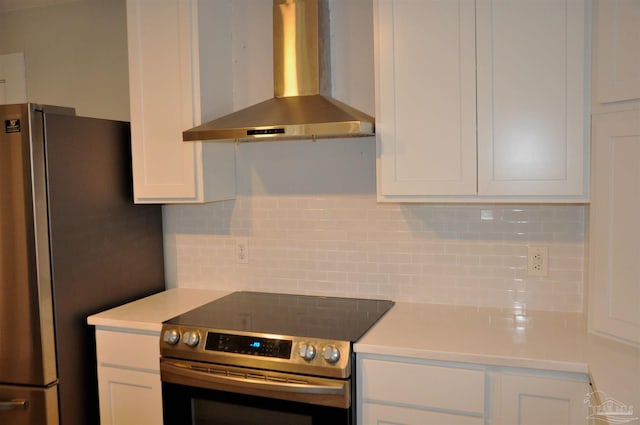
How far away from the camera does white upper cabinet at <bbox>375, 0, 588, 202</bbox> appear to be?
1.92 meters

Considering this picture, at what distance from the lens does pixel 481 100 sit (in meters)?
2.02

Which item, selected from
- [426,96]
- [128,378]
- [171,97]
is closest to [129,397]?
[128,378]

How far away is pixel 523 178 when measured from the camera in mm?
1990

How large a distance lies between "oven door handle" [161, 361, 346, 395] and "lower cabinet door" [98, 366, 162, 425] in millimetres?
175

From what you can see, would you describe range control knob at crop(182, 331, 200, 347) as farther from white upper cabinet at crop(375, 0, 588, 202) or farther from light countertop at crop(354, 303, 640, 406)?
white upper cabinet at crop(375, 0, 588, 202)

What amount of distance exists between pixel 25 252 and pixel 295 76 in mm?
1284

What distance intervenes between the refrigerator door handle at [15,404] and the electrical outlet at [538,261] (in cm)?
209

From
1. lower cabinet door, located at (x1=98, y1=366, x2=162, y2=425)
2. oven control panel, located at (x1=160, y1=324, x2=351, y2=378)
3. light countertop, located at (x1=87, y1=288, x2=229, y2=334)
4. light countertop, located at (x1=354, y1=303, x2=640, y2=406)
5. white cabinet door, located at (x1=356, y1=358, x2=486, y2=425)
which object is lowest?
lower cabinet door, located at (x1=98, y1=366, x2=162, y2=425)

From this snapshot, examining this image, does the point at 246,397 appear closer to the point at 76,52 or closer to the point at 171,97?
the point at 171,97

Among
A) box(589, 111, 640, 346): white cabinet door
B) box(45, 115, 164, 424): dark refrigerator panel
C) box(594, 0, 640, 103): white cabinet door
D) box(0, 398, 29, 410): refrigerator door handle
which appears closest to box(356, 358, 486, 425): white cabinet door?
box(589, 111, 640, 346): white cabinet door

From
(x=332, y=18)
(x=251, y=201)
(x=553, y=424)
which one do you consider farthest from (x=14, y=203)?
(x=553, y=424)

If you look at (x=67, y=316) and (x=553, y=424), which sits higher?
(x=67, y=316)

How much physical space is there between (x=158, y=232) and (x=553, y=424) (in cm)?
200

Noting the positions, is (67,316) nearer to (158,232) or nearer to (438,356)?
(158,232)
